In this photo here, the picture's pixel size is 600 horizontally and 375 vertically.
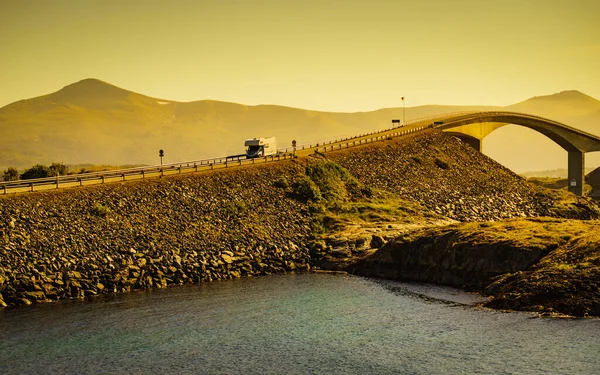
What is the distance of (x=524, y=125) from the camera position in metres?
163

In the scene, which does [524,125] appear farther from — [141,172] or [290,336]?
[290,336]

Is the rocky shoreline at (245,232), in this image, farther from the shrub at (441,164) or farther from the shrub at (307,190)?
the shrub at (441,164)

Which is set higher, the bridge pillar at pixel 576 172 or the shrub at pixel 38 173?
the shrub at pixel 38 173

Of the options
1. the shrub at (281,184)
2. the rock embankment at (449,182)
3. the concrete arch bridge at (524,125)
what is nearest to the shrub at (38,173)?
the shrub at (281,184)

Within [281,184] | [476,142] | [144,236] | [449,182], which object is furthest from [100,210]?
[476,142]

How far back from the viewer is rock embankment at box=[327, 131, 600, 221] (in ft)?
340

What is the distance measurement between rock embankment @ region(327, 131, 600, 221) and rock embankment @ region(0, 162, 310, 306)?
21.8 metres

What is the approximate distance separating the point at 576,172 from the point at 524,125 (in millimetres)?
14490

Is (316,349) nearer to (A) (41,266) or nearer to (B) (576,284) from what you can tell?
(B) (576,284)

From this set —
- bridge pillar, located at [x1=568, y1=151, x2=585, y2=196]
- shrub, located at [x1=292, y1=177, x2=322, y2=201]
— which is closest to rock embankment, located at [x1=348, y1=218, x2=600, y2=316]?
shrub, located at [x1=292, y1=177, x2=322, y2=201]

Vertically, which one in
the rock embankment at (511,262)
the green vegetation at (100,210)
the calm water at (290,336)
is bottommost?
the calm water at (290,336)

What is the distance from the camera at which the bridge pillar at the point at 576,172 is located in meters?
159

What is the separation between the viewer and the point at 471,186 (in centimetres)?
11338

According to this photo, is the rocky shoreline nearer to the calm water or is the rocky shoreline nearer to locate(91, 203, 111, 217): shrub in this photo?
locate(91, 203, 111, 217): shrub
